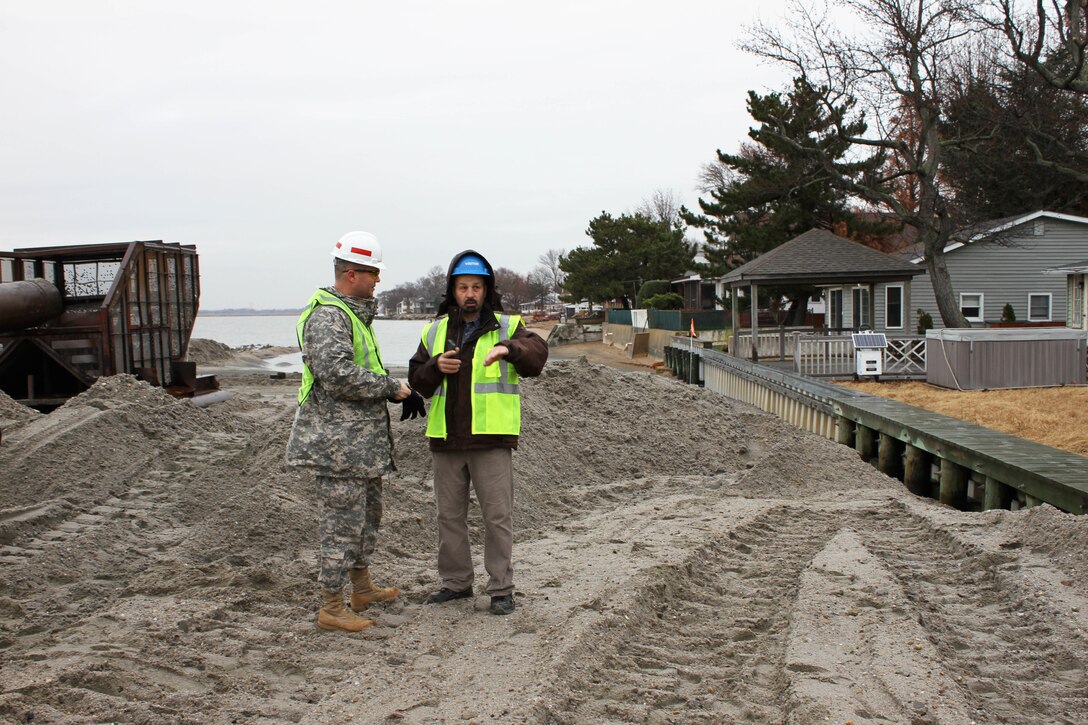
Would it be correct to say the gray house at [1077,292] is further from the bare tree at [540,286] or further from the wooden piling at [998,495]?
the bare tree at [540,286]

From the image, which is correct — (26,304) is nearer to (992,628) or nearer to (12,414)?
(12,414)

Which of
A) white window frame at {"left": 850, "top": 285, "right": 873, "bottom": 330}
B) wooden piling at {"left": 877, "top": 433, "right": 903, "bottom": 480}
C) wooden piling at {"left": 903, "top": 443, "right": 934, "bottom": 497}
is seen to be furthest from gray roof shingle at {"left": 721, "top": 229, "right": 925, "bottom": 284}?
wooden piling at {"left": 903, "top": 443, "right": 934, "bottom": 497}

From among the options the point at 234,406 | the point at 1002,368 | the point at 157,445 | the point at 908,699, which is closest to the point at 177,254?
the point at 234,406

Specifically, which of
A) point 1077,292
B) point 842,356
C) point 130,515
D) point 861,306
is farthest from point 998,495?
point 861,306

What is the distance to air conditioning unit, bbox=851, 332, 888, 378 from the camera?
69.9 feet

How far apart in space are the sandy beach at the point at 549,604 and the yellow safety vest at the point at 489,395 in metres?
1.01

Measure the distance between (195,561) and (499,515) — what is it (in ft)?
7.93

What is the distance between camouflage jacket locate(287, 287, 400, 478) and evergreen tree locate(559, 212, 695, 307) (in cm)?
5713

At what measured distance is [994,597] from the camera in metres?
5.10

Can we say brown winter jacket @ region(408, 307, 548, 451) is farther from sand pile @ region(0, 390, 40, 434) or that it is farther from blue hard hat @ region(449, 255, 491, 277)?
sand pile @ region(0, 390, 40, 434)

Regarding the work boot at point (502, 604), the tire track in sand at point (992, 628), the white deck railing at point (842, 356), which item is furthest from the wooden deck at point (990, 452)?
the white deck railing at point (842, 356)

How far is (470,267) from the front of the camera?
488 cm

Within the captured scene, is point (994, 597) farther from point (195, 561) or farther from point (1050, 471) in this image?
point (195, 561)

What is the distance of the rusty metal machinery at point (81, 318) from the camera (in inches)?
514
